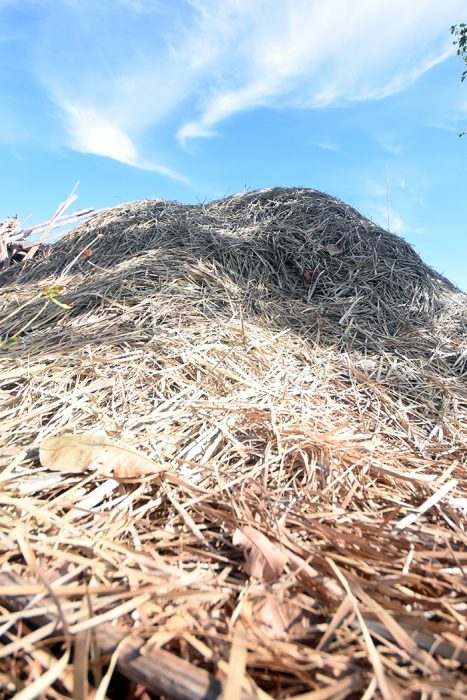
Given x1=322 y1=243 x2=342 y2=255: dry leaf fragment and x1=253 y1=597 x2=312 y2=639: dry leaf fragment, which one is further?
x1=322 y1=243 x2=342 y2=255: dry leaf fragment

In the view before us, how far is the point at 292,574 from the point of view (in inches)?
33.8

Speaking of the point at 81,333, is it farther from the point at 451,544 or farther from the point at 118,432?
the point at 451,544

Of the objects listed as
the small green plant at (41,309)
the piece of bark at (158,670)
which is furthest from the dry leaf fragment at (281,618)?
the small green plant at (41,309)

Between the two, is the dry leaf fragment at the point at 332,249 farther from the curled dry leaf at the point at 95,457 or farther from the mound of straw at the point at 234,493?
the curled dry leaf at the point at 95,457

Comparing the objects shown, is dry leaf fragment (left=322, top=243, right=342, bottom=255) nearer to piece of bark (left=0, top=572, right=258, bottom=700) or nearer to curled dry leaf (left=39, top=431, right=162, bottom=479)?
curled dry leaf (left=39, top=431, right=162, bottom=479)

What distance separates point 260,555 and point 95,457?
0.52 meters

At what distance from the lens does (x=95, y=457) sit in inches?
46.0

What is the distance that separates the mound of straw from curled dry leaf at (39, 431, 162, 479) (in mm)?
32

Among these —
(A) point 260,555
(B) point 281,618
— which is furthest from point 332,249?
(B) point 281,618

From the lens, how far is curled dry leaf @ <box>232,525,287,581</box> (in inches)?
34.7

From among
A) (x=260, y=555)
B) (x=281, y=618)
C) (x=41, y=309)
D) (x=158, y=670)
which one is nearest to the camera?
(x=158, y=670)

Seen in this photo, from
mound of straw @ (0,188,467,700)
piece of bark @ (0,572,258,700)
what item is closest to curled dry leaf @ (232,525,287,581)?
mound of straw @ (0,188,467,700)

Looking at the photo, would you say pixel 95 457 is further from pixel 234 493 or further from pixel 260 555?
pixel 260 555

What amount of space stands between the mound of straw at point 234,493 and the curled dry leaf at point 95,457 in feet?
0.10
